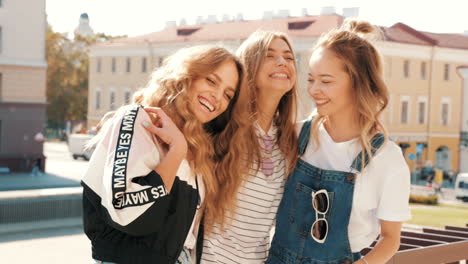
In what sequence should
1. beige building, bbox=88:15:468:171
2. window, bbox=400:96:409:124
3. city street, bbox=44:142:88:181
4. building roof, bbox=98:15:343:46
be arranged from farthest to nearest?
window, bbox=400:96:409:124, beige building, bbox=88:15:468:171, building roof, bbox=98:15:343:46, city street, bbox=44:142:88:181

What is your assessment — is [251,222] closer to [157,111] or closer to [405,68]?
[157,111]

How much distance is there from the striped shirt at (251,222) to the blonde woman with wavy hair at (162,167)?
127 mm

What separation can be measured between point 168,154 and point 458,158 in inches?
1749

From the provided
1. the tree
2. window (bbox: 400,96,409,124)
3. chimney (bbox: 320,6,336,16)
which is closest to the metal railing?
window (bbox: 400,96,409,124)

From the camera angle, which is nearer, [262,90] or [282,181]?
[282,181]

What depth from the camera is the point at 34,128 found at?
3256 centimetres

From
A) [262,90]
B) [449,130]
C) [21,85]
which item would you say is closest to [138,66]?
[21,85]

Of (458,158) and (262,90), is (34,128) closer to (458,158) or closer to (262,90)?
(458,158)

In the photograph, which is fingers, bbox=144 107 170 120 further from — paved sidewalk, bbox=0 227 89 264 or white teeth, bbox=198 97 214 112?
paved sidewalk, bbox=0 227 89 264

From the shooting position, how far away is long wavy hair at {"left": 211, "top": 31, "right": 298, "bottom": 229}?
306cm

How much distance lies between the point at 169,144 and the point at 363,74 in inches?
32.9

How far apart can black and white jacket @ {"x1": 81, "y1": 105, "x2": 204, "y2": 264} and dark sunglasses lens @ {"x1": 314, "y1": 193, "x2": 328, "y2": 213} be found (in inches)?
19.8

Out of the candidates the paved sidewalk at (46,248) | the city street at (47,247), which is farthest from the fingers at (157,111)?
the paved sidewalk at (46,248)

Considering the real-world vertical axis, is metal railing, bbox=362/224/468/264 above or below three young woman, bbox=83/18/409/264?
below
